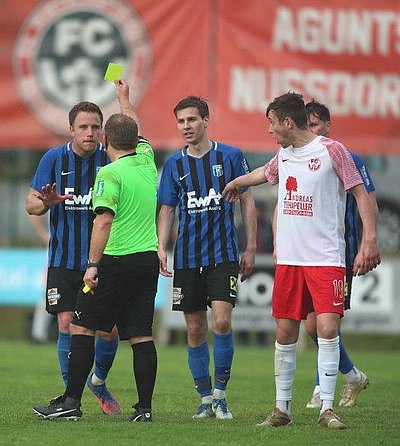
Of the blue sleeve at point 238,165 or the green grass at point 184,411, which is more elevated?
the blue sleeve at point 238,165

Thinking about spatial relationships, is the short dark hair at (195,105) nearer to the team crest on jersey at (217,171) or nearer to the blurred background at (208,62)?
the team crest on jersey at (217,171)

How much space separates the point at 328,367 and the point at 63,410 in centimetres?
168

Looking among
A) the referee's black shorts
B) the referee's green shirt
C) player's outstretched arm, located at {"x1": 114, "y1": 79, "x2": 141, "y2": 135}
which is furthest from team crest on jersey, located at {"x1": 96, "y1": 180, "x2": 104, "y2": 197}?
player's outstretched arm, located at {"x1": 114, "y1": 79, "x2": 141, "y2": 135}

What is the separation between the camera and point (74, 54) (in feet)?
53.3

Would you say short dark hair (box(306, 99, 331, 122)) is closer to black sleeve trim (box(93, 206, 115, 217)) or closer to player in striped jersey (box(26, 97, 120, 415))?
player in striped jersey (box(26, 97, 120, 415))

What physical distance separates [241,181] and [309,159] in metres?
0.57

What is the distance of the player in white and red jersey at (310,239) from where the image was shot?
8227 millimetres

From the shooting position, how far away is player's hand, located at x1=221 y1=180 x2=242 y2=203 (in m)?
8.72

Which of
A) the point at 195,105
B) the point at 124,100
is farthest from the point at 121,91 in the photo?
the point at 195,105

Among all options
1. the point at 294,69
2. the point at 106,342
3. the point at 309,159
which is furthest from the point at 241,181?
the point at 294,69

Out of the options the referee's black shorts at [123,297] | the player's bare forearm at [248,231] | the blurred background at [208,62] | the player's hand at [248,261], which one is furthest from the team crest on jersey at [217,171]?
the blurred background at [208,62]

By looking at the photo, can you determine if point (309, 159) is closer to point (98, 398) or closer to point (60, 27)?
point (98, 398)

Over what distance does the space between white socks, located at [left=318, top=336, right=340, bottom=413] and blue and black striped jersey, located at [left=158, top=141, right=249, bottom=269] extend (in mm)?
1293

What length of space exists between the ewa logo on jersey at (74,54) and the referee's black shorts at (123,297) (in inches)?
311
